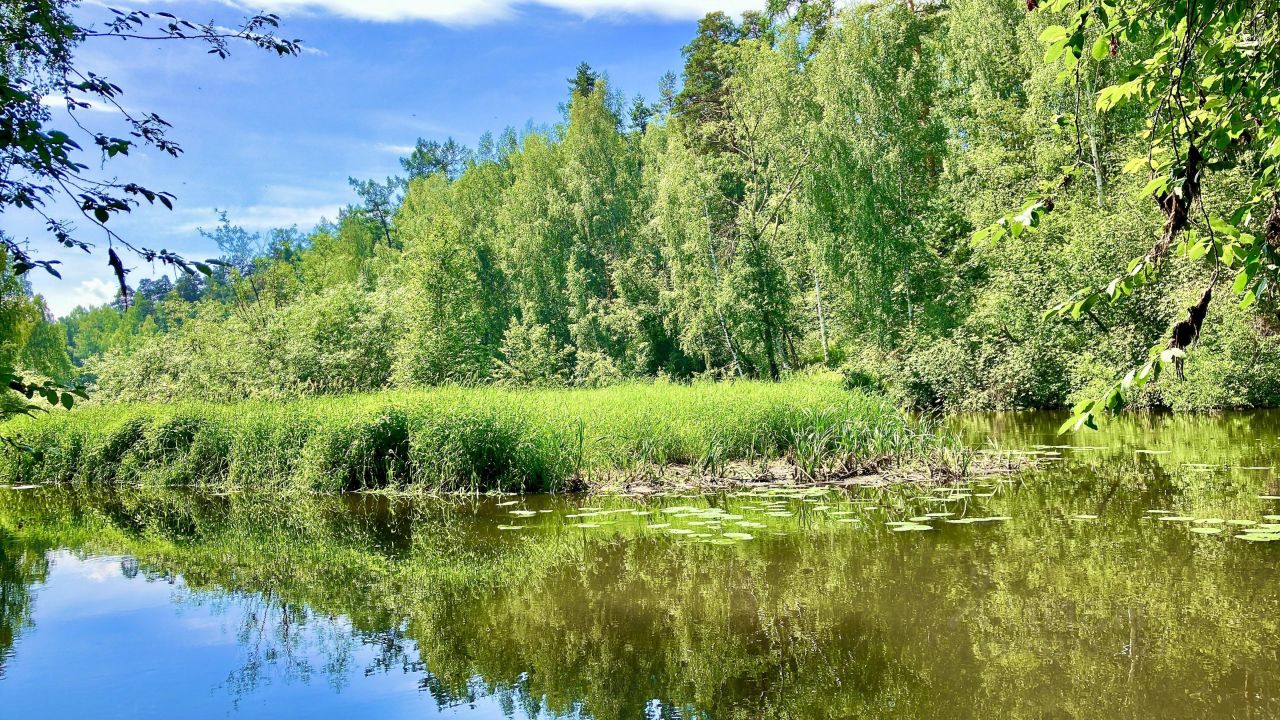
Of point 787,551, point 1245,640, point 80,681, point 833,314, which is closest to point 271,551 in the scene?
point 80,681

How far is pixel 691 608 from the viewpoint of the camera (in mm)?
6414

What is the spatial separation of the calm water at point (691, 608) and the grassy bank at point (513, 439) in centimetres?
146

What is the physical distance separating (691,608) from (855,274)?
21.2m

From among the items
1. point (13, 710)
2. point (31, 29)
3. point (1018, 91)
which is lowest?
point (13, 710)

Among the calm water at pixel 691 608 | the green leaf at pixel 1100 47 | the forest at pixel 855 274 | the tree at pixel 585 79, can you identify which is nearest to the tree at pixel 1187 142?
the green leaf at pixel 1100 47

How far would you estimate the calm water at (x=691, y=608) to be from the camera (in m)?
4.84

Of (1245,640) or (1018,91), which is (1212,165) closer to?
(1245,640)

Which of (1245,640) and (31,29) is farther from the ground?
(31,29)

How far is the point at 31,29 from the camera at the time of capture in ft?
11.1

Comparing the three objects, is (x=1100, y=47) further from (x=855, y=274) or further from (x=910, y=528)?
(x=855, y=274)

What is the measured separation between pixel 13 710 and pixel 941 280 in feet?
86.0

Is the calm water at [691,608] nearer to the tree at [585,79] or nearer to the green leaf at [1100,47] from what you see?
the green leaf at [1100,47]

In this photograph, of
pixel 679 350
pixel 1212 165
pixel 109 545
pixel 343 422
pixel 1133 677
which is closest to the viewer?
pixel 1212 165

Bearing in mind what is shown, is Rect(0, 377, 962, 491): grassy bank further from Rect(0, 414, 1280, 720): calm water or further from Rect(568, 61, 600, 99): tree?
Rect(568, 61, 600, 99): tree
